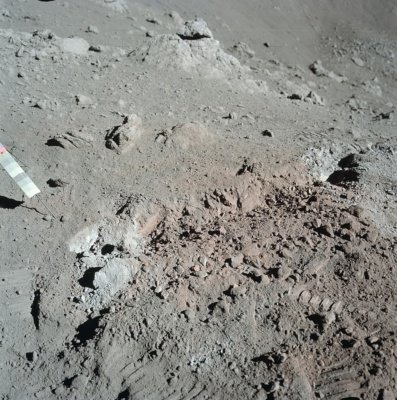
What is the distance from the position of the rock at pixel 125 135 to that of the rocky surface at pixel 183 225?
2 centimetres

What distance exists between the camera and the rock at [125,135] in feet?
19.7

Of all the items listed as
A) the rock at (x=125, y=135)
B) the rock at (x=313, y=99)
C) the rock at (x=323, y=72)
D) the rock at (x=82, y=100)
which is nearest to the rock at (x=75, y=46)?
the rock at (x=82, y=100)

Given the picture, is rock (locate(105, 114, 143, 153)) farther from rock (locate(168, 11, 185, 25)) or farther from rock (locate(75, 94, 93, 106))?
rock (locate(168, 11, 185, 25))

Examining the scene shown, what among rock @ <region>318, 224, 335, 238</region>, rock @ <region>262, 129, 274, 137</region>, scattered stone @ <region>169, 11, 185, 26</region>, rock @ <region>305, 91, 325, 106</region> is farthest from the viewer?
scattered stone @ <region>169, 11, 185, 26</region>

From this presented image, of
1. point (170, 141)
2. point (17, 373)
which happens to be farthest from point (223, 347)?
point (170, 141)

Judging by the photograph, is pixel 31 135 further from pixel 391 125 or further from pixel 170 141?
pixel 391 125

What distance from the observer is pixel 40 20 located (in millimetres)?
8594

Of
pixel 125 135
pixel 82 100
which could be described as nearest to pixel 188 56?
pixel 82 100

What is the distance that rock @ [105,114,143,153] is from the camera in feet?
19.7

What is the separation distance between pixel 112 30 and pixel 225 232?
5.39 metres

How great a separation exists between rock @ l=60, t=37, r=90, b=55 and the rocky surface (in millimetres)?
32

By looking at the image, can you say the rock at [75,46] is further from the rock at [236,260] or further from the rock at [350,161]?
the rock at [236,260]

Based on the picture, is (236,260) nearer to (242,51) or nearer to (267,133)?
(267,133)

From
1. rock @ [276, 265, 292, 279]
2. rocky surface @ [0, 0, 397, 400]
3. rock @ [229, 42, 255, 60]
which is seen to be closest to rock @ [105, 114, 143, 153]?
rocky surface @ [0, 0, 397, 400]
